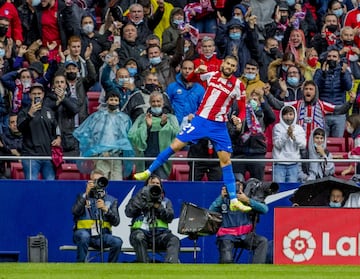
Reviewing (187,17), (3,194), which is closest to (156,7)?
(187,17)

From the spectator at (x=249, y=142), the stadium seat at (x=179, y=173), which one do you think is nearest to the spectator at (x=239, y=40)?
the spectator at (x=249, y=142)

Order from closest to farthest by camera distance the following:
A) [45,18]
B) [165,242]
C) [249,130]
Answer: [165,242]
[249,130]
[45,18]

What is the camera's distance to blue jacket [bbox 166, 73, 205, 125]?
23797 mm

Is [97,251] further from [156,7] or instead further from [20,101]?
[156,7]

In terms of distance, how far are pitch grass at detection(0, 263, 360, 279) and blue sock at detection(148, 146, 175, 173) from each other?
4.77 ft

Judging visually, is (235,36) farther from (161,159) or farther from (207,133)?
(161,159)

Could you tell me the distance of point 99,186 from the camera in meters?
21.4

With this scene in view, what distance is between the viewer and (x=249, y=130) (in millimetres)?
23016

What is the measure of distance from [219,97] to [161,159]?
116 cm

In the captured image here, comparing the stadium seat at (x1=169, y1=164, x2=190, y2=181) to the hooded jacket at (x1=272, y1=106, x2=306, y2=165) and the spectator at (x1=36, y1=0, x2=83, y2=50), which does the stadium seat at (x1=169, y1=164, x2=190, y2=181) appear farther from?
the spectator at (x1=36, y1=0, x2=83, y2=50)

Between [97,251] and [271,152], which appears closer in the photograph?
[97,251]

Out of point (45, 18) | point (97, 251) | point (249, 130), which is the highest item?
point (45, 18)

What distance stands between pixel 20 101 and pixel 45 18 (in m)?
2.56

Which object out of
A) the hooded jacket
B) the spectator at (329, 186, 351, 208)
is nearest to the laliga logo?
the spectator at (329, 186, 351, 208)
